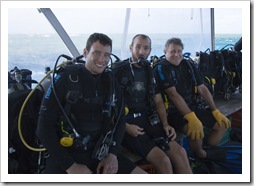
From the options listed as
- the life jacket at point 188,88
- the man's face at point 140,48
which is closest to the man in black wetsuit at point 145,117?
the man's face at point 140,48

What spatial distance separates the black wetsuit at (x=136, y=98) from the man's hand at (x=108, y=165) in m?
0.35

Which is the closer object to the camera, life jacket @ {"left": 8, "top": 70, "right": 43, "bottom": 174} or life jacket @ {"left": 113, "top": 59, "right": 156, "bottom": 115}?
life jacket @ {"left": 8, "top": 70, "right": 43, "bottom": 174}

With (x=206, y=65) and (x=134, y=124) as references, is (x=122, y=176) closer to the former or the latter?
(x=134, y=124)

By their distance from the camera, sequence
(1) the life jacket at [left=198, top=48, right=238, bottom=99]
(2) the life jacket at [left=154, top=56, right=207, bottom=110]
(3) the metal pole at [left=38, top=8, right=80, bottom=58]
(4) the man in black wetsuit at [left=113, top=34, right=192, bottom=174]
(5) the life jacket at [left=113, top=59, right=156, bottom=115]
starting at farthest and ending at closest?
(1) the life jacket at [left=198, top=48, right=238, bottom=99] < (3) the metal pole at [left=38, top=8, right=80, bottom=58] < (2) the life jacket at [left=154, top=56, right=207, bottom=110] < (5) the life jacket at [left=113, top=59, right=156, bottom=115] < (4) the man in black wetsuit at [left=113, top=34, right=192, bottom=174]

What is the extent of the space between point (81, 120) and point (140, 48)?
2.72 feet

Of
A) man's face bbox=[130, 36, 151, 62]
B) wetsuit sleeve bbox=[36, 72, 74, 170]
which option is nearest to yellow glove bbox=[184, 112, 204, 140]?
man's face bbox=[130, 36, 151, 62]

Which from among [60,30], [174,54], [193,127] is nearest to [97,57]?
[174,54]

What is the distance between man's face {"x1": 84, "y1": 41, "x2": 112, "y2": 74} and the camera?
4.80ft

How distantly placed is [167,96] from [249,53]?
81 centimetres

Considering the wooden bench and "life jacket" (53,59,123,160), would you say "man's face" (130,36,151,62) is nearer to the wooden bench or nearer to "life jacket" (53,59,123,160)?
"life jacket" (53,59,123,160)

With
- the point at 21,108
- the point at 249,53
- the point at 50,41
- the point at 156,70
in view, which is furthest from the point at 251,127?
the point at 50,41

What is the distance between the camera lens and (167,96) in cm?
220

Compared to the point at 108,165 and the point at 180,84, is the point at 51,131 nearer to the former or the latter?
the point at 108,165

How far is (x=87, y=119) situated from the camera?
1443 mm
